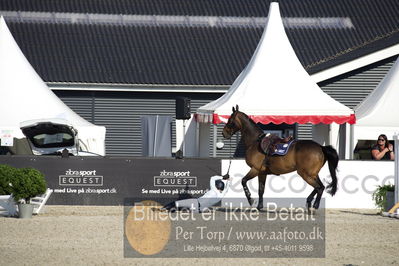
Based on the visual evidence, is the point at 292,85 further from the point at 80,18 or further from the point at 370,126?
the point at 80,18

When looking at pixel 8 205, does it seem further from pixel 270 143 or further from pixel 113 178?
pixel 270 143

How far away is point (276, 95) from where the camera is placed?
24.9 metres

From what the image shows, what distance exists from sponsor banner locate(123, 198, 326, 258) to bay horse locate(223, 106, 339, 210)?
0.59m

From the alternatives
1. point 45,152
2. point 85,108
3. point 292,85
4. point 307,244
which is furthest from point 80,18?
point 307,244

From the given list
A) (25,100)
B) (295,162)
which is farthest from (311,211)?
(25,100)

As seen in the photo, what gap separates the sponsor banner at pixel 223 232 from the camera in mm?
14055

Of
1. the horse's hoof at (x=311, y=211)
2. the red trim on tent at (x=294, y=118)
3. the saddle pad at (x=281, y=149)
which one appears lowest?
the horse's hoof at (x=311, y=211)

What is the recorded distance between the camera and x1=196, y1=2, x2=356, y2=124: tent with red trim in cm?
2447

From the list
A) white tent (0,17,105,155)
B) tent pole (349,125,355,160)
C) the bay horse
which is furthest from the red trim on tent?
white tent (0,17,105,155)

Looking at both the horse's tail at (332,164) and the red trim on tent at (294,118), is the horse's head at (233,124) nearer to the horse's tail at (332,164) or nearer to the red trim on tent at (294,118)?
the horse's tail at (332,164)

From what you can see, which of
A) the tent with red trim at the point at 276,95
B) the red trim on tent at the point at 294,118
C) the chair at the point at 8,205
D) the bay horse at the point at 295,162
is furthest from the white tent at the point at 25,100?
the bay horse at the point at 295,162

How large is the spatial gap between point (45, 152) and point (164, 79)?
31.8ft

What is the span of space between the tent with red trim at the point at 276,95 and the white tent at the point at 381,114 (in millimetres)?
808

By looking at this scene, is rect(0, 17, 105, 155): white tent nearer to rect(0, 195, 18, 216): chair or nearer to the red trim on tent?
the red trim on tent
